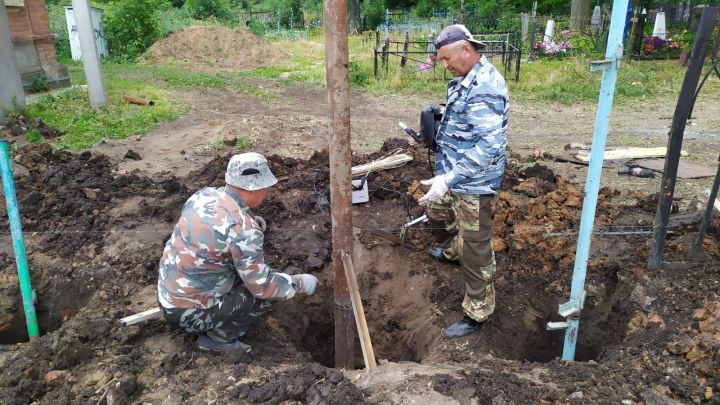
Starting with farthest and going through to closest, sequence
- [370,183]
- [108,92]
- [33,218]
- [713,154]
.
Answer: [108,92] < [713,154] < [370,183] < [33,218]

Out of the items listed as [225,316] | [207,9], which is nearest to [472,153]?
[225,316]

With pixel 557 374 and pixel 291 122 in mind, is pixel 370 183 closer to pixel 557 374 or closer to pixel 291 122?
pixel 557 374

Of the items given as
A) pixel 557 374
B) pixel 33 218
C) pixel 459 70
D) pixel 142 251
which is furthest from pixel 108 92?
pixel 557 374

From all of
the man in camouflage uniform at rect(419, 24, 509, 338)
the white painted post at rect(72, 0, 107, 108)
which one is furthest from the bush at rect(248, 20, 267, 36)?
the man in camouflage uniform at rect(419, 24, 509, 338)

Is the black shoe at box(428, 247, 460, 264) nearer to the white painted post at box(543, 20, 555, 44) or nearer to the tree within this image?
the white painted post at box(543, 20, 555, 44)

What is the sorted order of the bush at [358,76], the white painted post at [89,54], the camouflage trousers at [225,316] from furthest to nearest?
the bush at [358,76] < the white painted post at [89,54] < the camouflage trousers at [225,316]

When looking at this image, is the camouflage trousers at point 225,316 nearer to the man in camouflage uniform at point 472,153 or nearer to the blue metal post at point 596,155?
the man in camouflage uniform at point 472,153

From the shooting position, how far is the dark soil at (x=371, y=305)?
9.77 ft

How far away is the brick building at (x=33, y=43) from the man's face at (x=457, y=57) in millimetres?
11315

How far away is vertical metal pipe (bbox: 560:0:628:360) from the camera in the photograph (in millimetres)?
2793

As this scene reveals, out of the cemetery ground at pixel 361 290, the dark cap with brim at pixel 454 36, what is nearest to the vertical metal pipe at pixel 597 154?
the cemetery ground at pixel 361 290

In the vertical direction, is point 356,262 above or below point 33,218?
below

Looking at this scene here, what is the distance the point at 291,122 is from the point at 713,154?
6.81m

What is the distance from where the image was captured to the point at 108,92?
37.7 feet
